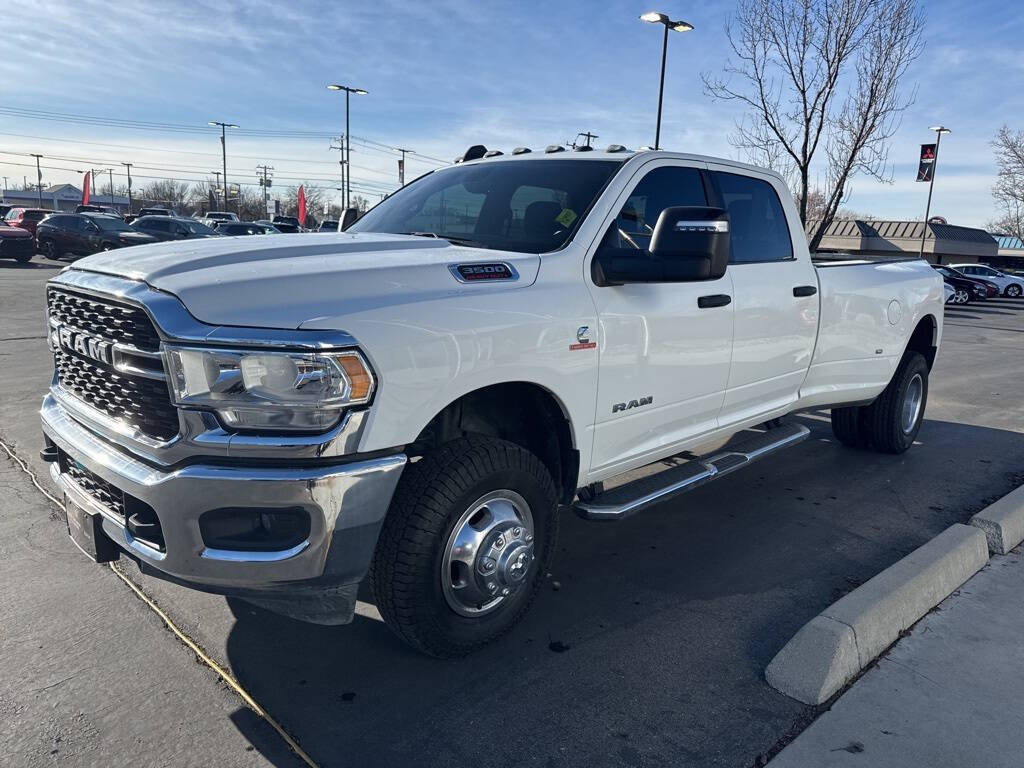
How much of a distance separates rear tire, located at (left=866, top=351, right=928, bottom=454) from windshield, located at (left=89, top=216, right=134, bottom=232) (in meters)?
24.2

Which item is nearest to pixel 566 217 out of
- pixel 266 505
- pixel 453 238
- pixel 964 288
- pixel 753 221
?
pixel 453 238

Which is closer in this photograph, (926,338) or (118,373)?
(118,373)

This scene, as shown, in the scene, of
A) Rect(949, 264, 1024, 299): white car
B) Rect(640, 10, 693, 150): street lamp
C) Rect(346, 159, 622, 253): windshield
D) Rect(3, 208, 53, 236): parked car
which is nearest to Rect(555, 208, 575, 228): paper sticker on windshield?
Rect(346, 159, 622, 253): windshield

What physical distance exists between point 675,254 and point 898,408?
3570 millimetres

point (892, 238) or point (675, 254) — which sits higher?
point (892, 238)

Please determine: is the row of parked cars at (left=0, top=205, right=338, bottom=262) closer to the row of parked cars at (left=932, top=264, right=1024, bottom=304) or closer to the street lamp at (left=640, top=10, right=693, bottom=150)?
the street lamp at (left=640, top=10, right=693, bottom=150)

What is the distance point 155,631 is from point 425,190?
8.20 feet

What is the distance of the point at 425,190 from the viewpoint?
168 inches

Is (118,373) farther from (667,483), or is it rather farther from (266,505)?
(667,483)

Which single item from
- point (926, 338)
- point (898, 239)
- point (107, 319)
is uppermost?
point (898, 239)

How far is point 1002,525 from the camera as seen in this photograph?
13.7ft

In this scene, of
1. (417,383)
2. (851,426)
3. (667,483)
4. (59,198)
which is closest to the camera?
(417,383)

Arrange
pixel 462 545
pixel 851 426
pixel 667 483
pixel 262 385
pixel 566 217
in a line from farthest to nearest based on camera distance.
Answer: pixel 851 426 < pixel 667 483 < pixel 566 217 < pixel 462 545 < pixel 262 385

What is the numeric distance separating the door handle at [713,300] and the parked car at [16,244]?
24.9 metres
